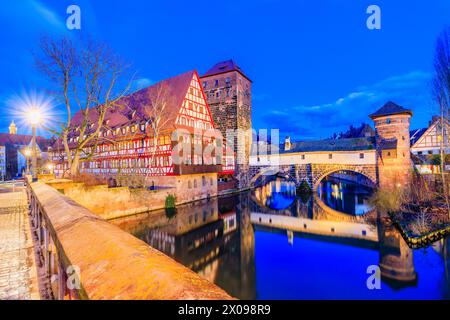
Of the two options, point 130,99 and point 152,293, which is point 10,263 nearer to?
point 152,293

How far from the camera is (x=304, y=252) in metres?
11.5

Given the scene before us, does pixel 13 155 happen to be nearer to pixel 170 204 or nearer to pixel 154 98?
pixel 154 98

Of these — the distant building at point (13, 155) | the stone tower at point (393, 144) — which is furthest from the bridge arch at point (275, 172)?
the distant building at point (13, 155)

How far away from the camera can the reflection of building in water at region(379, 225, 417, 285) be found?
339 inches

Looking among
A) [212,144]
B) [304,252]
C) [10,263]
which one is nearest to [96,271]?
[10,263]

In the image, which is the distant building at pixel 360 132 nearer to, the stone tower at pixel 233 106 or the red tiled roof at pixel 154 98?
the stone tower at pixel 233 106

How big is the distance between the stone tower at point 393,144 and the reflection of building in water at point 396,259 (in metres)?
10.7

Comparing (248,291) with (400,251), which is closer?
(248,291)

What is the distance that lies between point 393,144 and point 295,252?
16.1m

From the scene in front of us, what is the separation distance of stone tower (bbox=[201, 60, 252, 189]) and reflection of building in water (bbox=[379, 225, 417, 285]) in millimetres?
18840

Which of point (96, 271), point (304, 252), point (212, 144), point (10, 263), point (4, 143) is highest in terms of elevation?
point (4, 143)

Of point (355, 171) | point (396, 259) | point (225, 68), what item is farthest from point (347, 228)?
point (225, 68)

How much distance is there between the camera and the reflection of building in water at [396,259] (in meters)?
8.61

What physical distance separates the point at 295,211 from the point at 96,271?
66.6ft
